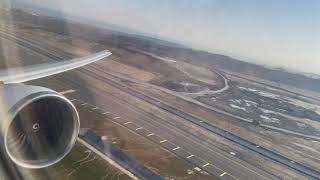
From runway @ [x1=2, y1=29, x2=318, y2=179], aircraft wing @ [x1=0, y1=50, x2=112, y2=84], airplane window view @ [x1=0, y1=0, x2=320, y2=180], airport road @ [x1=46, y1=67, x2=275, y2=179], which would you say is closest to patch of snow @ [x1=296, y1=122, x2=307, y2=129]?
airplane window view @ [x1=0, y1=0, x2=320, y2=180]

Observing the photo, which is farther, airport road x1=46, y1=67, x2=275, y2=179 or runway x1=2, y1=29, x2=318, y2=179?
runway x1=2, y1=29, x2=318, y2=179

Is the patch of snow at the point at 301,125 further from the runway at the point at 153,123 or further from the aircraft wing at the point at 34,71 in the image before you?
the aircraft wing at the point at 34,71

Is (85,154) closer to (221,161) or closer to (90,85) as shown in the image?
(221,161)

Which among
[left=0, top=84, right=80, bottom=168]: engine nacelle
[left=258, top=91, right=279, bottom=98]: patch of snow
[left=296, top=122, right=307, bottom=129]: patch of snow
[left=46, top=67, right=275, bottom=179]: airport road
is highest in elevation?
[left=0, top=84, right=80, bottom=168]: engine nacelle

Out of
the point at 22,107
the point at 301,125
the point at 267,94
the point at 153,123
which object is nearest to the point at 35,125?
the point at 22,107

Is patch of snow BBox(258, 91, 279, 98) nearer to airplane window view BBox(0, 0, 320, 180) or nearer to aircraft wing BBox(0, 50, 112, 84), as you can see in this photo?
airplane window view BBox(0, 0, 320, 180)

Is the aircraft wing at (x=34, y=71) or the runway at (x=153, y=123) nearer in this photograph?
the aircraft wing at (x=34, y=71)

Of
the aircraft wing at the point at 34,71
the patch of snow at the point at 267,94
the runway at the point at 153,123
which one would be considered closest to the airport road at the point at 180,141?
the runway at the point at 153,123

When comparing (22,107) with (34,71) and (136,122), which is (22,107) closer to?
(34,71)
